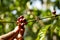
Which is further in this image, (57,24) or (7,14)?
(7,14)

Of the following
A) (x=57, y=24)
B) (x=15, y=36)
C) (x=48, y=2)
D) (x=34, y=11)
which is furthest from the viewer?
(x=48, y=2)

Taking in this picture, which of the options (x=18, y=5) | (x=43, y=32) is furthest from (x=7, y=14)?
(x=43, y=32)

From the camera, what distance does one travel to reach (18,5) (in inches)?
85.7

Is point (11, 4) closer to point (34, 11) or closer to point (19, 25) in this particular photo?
point (34, 11)

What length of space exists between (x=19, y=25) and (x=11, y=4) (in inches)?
62.1

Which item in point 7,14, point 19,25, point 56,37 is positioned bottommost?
point 56,37

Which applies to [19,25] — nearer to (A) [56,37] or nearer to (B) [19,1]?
(A) [56,37]

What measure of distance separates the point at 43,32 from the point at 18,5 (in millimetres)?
1262

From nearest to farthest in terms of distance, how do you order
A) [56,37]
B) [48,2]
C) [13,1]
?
[56,37] < [13,1] < [48,2]

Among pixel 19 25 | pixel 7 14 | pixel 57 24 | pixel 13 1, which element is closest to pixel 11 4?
pixel 13 1

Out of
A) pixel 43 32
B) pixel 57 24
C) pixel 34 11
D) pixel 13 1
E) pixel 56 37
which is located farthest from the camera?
pixel 13 1

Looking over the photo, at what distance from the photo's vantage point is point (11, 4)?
2316mm

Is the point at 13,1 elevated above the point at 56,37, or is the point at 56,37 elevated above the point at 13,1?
the point at 13,1

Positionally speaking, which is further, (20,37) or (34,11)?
(34,11)
